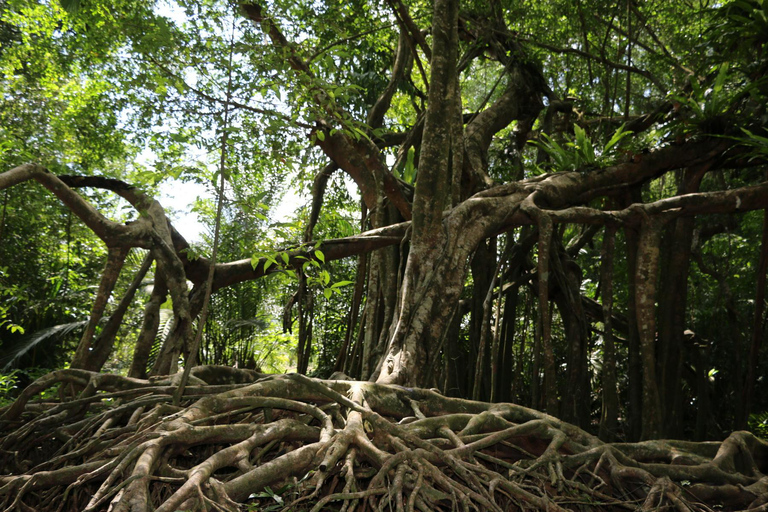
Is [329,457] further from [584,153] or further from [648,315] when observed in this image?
[584,153]

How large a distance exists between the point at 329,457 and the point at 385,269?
3.04 metres

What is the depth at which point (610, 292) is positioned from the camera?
4.71m

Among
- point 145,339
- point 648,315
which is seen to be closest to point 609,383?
point 648,315

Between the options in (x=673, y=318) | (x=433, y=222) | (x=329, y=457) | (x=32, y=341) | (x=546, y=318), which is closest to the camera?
(x=329, y=457)

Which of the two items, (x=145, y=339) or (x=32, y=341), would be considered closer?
(x=145, y=339)

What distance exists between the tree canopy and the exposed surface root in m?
0.01

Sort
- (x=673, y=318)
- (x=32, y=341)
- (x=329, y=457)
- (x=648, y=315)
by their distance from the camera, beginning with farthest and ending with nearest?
(x=32, y=341) → (x=673, y=318) → (x=648, y=315) → (x=329, y=457)

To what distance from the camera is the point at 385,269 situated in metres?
4.99

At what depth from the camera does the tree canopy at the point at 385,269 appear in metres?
2.27

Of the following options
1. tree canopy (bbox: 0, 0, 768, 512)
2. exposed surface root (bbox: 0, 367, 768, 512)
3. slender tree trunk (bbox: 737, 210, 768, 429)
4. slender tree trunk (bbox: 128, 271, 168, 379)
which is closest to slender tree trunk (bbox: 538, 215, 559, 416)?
tree canopy (bbox: 0, 0, 768, 512)

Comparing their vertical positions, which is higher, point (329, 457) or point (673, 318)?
point (673, 318)

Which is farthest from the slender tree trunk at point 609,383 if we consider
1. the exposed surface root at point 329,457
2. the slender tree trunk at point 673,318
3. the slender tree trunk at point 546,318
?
the exposed surface root at point 329,457

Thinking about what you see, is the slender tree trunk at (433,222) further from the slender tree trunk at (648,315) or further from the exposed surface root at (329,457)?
the slender tree trunk at (648,315)

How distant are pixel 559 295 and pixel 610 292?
2.90 feet
